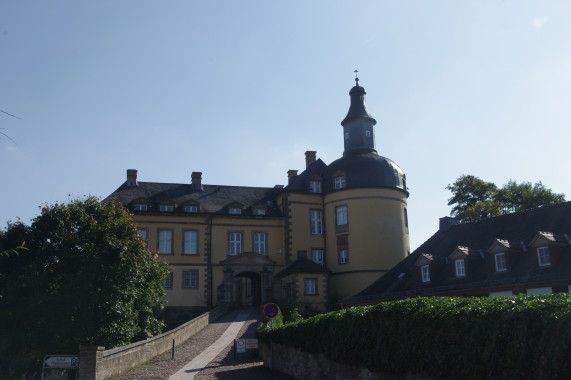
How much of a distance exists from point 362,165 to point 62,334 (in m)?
25.9

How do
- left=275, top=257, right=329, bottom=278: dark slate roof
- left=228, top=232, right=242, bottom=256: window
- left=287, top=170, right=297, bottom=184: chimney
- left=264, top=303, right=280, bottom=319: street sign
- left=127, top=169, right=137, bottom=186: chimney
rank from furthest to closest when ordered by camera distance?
left=287, top=170, right=297, bottom=184: chimney → left=127, top=169, right=137, bottom=186: chimney → left=228, top=232, right=242, bottom=256: window → left=275, top=257, right=329, bottom=278: dark slate roof → left=264, top=303, right=280, bottom=319: street sign

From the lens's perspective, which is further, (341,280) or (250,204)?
(250,204)

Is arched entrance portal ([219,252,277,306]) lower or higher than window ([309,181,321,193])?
lower

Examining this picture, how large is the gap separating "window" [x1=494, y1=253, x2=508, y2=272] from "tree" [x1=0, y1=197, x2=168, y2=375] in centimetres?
1541

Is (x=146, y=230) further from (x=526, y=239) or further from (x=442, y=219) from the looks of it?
(x=526, y=239)

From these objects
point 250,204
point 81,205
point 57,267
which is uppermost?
point 250,204

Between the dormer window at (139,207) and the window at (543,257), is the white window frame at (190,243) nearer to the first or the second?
the dormer window at (139,207)

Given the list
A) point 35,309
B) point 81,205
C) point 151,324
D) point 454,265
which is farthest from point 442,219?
point 35,309

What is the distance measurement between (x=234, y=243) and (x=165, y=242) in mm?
5151

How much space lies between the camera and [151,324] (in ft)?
88.7

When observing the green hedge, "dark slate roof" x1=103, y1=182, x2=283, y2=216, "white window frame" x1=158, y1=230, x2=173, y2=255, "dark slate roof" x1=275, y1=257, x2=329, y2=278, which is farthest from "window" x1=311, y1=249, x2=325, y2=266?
the green hedge

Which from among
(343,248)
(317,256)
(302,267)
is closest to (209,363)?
(302,267)

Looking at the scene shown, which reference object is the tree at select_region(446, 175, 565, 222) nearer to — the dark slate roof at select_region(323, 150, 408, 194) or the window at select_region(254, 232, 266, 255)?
the dark slate roof at select_region(323, 150, 408, 194)

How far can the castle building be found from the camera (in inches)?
1585
